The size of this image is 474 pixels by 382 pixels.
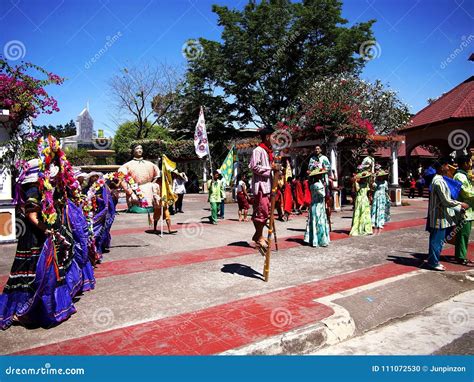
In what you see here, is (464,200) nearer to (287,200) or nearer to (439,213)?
(439,213)

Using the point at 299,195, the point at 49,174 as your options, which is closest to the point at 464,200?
the point at 49,174

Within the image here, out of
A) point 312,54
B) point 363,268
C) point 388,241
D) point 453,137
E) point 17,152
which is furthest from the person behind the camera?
point 312,54

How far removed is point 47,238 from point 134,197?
318 cm

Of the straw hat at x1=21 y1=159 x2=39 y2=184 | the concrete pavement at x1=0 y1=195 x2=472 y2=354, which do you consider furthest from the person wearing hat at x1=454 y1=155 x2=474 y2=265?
the straw hat at x1=21 y1=159 x2=39 y2=184

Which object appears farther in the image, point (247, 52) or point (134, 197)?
point (247, 52)

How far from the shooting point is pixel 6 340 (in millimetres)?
3859

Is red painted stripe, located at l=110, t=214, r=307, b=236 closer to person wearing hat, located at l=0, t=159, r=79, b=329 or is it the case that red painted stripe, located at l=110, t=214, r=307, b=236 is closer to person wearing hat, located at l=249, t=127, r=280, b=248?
person wearing hat, located at l=249, t=127, r=280, b=248

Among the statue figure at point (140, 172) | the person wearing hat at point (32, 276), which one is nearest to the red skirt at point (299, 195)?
the statue figure at point (140, 172)

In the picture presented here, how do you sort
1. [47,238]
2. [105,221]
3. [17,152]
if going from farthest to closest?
[17,152], [105,221], [47,238]

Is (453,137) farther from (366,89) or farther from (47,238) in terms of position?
(47,238)

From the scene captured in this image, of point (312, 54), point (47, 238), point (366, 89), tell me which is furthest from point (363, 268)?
point (312, 54)

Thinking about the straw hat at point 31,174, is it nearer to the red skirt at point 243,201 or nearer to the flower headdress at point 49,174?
the flower headdress at point 49,174

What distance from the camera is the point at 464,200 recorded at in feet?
22.4

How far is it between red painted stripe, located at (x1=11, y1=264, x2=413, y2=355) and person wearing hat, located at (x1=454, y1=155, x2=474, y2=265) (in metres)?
3.25
